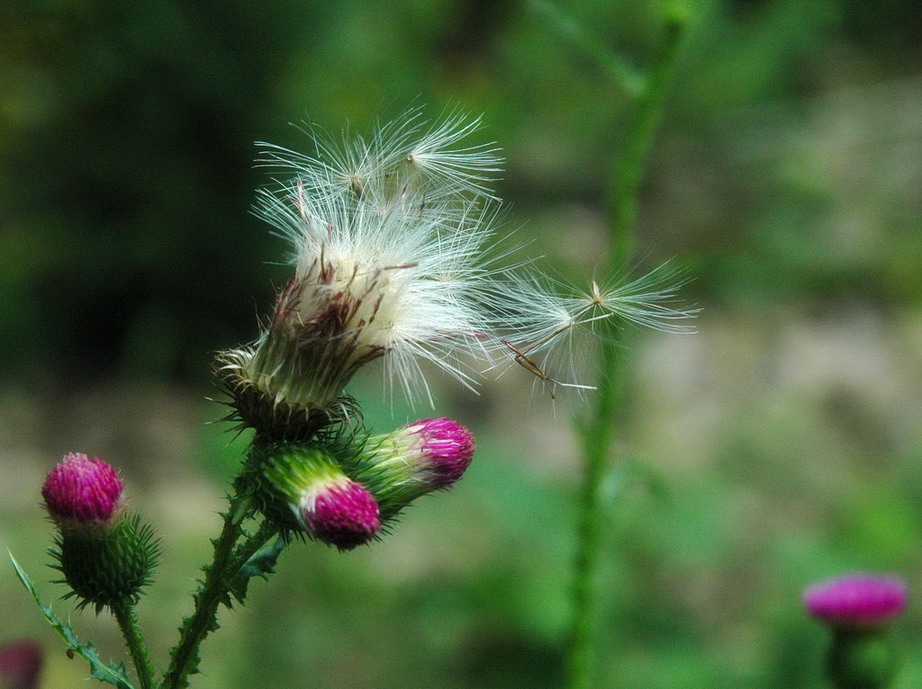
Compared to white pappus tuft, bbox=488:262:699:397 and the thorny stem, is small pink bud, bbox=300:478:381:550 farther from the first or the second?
the thorny stem

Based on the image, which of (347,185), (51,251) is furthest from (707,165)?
(347,185)

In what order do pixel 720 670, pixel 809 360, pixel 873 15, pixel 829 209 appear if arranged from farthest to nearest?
pixel 873 15
pixel 829 209
pixel 809 360
pixel 720 670

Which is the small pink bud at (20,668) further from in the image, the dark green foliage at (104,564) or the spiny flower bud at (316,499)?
the spiny flower bud at (316,499)

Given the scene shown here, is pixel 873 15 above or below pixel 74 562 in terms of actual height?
above

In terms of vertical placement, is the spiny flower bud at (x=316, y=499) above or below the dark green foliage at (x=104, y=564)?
above

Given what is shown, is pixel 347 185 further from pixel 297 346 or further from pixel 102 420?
pixel 102 420

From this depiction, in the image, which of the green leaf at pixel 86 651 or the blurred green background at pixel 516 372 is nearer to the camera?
the green leaf at pixel 86 651

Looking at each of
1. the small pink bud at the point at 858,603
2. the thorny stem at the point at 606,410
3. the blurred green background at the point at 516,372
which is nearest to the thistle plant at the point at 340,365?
the thorny stem at the point at 606,410

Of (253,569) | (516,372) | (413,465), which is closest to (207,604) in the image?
(253,569)
